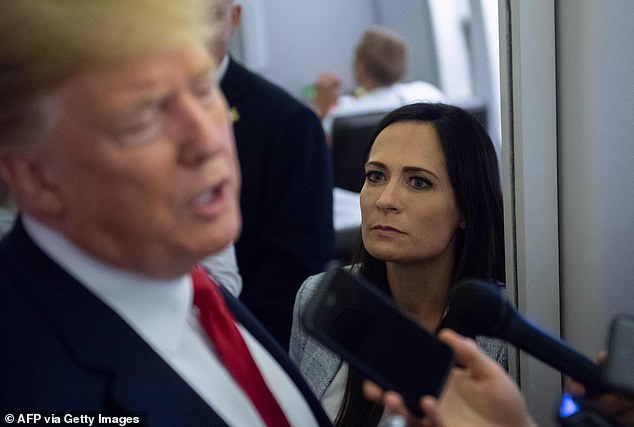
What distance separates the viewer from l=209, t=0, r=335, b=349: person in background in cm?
212

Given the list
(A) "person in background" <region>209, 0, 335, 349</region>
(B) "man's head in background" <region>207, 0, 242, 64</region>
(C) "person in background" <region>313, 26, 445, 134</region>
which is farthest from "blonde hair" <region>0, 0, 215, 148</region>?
(C) "person in background" <region>313, 26, 445, 134</region>

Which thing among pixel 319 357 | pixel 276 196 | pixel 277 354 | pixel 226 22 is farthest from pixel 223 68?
pixel 277 354

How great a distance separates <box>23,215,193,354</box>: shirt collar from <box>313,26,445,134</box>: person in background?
4138 mm

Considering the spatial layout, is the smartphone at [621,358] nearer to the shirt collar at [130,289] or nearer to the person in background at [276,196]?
the shirt collar at [130,289]

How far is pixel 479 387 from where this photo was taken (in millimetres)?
892

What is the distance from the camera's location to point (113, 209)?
2.34 feet

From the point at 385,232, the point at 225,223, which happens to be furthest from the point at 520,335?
the point at 385,232

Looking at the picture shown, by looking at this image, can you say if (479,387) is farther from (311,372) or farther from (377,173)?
(377,173)

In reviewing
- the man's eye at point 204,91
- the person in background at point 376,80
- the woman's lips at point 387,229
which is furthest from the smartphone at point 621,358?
the person in background at point 376,80

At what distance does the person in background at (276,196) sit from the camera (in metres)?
2.12

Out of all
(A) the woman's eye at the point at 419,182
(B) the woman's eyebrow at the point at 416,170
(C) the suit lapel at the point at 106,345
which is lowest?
(A) the woman's eye at the point at 419,182

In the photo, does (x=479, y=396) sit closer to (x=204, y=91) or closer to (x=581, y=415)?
(x=581, y=415)

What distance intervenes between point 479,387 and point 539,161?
55 cm

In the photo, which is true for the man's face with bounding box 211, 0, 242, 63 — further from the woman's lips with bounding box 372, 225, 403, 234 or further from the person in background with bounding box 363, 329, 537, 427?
the person in background with bounding box 363, 329, 537, 427
